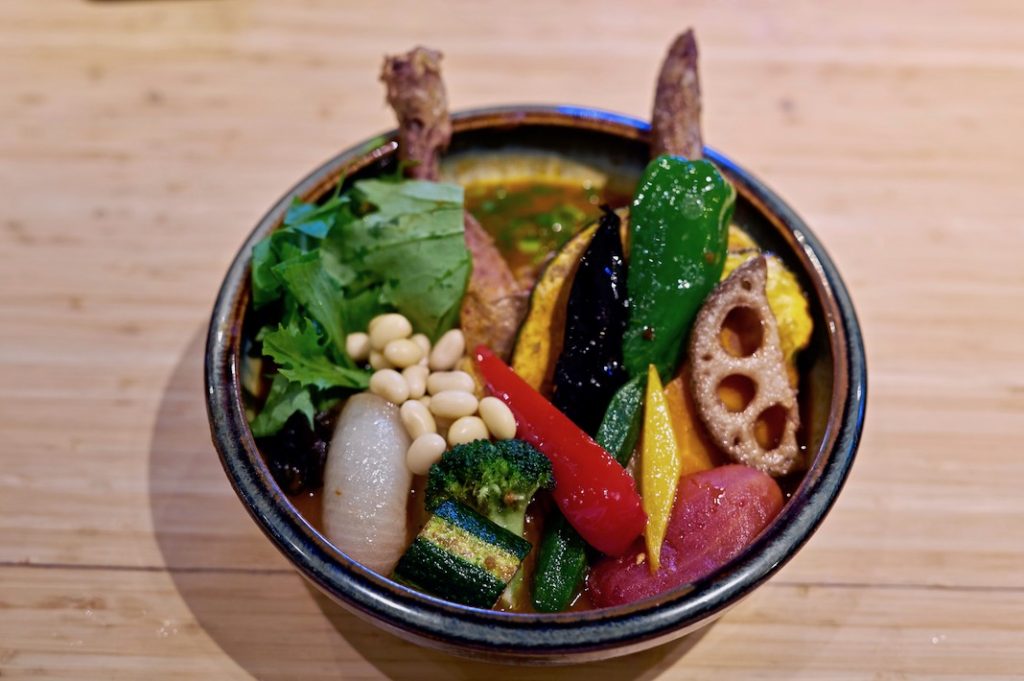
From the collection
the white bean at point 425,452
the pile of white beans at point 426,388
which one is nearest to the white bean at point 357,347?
the pile of white beans at point 426,388

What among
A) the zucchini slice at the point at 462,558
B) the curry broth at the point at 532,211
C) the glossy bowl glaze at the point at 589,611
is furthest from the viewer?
the curry broth at the point at 532,211

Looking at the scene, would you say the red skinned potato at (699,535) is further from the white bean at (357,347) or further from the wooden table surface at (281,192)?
the white bean at (357,347)

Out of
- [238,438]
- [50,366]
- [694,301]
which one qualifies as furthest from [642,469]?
[50,366]

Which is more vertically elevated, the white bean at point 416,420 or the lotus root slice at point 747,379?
the lotus root slice at point 747,379

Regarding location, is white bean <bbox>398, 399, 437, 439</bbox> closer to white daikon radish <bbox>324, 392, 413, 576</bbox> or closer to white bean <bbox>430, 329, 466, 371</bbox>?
white daikon radish <bbox>324, 392, 413, 576</bbox>

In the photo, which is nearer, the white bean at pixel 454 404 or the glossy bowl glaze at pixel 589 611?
the glossy bowl glaze at pixel 589 611

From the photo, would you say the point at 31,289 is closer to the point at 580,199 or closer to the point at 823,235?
the point at 580,199

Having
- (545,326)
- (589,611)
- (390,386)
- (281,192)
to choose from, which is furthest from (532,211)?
(589,611)

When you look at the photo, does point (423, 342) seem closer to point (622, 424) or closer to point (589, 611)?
point (622, 424)
